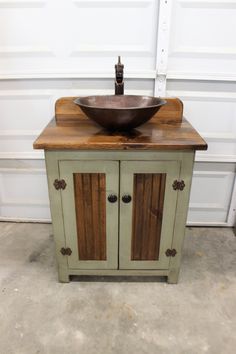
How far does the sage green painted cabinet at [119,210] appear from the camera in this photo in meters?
1.23

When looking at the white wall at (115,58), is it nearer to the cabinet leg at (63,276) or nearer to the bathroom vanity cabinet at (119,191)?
the bathroom vanity cabinet at (119,191)

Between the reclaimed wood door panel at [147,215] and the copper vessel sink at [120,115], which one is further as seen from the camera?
the reclaimed wood door panel at [147,215]

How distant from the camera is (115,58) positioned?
1.60 meters

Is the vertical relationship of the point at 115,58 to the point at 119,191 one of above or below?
above

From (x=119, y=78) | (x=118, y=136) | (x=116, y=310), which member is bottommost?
(x=116, y=310)

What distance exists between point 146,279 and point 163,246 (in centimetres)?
29

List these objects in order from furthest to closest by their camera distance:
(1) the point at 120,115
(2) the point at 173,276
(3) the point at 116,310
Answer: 1. (2) the point at 173,276
2. (3) the point at 116,310
3. (1) the point at 120,115

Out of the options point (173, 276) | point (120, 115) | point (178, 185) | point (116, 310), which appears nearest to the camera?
point (120, 115)

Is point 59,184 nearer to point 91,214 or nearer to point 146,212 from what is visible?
point 91,214

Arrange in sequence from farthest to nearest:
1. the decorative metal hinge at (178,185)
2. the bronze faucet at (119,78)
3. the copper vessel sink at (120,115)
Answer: the bronze faucet at (119,78), the decorative metal hinge at (178,185), the copper vessel sink at (120,115)

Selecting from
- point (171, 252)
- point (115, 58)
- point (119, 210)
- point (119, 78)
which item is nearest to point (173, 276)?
point (171, 252)

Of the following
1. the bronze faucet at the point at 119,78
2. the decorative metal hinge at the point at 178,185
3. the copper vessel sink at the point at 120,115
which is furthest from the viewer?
the bronze faucet at the point at 119,78

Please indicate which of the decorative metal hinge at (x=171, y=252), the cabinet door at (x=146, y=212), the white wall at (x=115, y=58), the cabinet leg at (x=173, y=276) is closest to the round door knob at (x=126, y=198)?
the cabinet door at (x=146, y=212)

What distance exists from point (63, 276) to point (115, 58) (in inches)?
50.7
